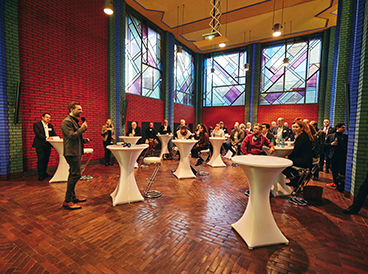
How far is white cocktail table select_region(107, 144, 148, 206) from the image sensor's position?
320 centimetres

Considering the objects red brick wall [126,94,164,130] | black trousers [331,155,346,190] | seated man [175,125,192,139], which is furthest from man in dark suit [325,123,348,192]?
red brick wall [126,94,164,130]

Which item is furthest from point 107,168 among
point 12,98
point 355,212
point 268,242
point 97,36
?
point 355,212

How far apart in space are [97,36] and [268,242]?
7430 mm

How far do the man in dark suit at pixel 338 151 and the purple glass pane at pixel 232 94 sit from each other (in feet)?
27.7

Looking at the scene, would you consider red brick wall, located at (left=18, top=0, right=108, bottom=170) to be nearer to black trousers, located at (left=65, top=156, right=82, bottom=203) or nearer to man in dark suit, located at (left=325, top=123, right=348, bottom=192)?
black trousers, located at (left=65, top=156, right=82, bottom=203)

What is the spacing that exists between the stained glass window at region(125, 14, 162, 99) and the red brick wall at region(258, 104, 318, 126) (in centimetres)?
647

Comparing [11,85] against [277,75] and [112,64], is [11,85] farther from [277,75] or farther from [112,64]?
[277,75]

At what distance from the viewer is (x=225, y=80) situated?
12.8 meters

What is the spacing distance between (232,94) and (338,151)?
350 inches

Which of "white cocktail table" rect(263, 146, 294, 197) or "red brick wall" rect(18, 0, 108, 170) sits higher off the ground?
"red brick wall" rect(18, 0, 108, 170)

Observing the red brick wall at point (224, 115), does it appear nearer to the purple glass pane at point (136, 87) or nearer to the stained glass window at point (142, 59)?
the stained glass window at point (142, 59)

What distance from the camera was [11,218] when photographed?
2.72m

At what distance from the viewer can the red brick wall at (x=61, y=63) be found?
4.84 m

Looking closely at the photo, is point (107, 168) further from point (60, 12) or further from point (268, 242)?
point (268, 242)
